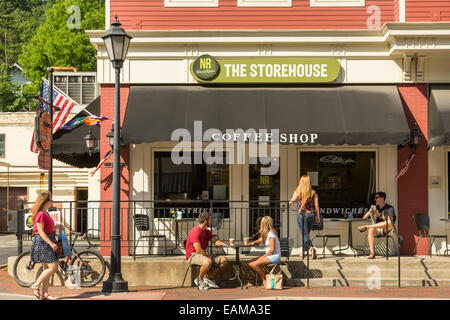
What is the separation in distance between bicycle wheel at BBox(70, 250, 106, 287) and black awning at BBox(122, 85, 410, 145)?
2.54 metres

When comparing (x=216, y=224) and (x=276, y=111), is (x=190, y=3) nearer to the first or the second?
(x=276, y=111)

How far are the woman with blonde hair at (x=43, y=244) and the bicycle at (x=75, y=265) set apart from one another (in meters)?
1.55

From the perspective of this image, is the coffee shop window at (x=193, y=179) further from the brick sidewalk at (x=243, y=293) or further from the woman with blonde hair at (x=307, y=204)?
the brick sidewalk at (x=243, y=293)

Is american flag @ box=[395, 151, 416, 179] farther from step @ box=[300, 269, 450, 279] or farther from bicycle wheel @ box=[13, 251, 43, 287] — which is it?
bicycle wheel @ box=[13, 251, 43, 287]

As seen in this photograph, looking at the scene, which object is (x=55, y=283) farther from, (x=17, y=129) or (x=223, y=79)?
(x=17, y=129)

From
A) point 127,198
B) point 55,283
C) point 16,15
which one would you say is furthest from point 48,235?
point 16,15

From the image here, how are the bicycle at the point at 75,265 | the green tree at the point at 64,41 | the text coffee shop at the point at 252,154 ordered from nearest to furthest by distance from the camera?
the bicycle at the point at 75,265 < the text coffee shop at the point at 252,154 < the green tree at the point at 64,41

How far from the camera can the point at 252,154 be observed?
1418 centimetres

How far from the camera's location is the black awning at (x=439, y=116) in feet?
42.4

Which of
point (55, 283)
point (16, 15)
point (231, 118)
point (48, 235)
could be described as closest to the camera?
point (48, 235)

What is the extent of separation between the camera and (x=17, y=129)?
3225cm

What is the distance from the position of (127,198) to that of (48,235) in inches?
153

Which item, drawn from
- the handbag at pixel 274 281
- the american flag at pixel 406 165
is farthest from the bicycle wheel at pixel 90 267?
the american flag at pixel 406 165

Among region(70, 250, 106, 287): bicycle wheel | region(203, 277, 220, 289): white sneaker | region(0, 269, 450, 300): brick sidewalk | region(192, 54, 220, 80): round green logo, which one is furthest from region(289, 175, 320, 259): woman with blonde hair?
region(70, 250, 106, 287): bicycle wheel
